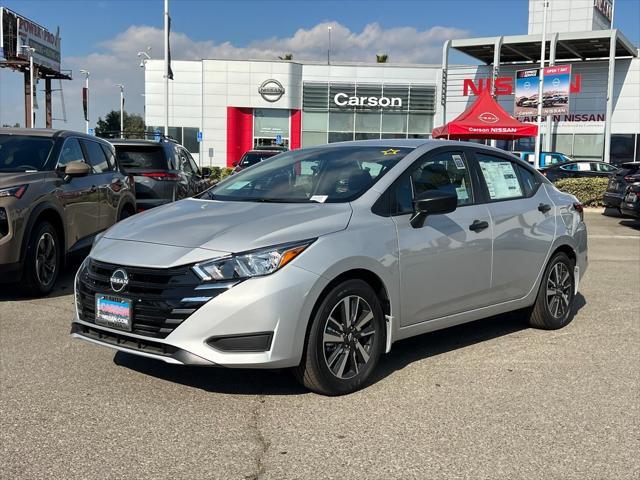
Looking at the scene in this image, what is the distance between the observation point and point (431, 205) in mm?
A: 4367

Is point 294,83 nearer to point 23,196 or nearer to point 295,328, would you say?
point 23,196

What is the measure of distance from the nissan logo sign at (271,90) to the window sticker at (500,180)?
40.6 metres

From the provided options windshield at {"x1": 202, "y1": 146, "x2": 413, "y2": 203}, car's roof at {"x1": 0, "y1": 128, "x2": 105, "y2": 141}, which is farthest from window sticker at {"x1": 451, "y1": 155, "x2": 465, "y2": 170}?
car's roof at {"x1": 0, "y1": 128, "x2": 105, "y2": 141}

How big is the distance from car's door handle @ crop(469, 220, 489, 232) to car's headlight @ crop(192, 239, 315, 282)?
177 cm

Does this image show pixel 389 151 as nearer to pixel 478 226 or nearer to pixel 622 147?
pixel 478 226

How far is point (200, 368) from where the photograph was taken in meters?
4.56

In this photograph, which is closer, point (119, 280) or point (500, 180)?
point (119, 280)

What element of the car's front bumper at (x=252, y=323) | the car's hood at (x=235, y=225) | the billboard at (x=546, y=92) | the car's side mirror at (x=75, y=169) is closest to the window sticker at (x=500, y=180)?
the car's hood at (x=235, y=225)

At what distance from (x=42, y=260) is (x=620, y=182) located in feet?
47.7

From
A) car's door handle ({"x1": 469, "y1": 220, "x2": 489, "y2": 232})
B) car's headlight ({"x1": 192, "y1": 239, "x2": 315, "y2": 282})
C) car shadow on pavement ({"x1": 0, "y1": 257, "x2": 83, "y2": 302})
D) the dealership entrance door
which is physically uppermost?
the dealership entrance door

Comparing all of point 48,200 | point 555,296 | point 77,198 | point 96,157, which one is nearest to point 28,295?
point 48,200

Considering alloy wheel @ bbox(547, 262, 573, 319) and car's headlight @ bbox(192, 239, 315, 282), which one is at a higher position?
car's headlight @ bbox(192, 239, 315, 282)

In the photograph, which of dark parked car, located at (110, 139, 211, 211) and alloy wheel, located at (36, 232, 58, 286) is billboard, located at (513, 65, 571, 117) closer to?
dark parked car, located at (110, 139, 211, 211)

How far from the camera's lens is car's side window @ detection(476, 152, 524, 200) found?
209 inches
